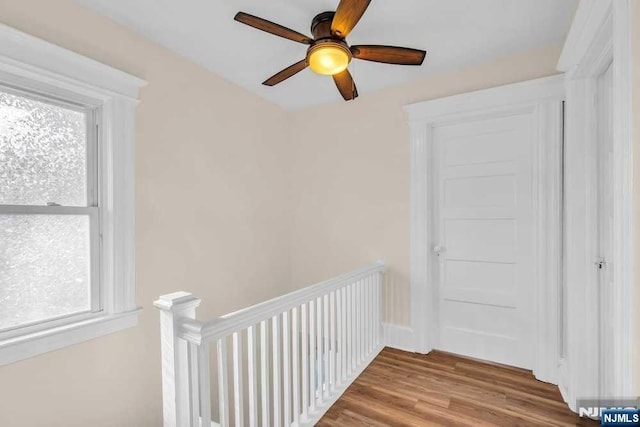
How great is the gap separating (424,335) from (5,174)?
117 inches

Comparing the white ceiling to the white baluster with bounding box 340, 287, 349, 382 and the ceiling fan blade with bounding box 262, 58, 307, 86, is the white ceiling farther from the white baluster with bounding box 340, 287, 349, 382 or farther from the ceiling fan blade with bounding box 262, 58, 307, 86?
the white baluster with bounding box 340, 287, 349, 382

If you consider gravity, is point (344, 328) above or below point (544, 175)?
below

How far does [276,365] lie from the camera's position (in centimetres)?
157

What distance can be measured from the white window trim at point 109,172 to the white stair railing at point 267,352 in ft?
2.37

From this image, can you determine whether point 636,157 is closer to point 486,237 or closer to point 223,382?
point 486,237

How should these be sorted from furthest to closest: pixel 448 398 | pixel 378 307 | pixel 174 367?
1. pixel 378 307
2. pixel 448 398
3. pixel 174 367

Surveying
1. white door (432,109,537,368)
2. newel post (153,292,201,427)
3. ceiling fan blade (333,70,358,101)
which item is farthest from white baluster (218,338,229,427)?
white door (432,109,537,368)

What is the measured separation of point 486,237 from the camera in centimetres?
249

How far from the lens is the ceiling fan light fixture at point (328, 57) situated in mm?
1590

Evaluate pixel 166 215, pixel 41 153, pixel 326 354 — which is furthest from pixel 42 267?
pixel 326 354

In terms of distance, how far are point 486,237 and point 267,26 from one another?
218cm

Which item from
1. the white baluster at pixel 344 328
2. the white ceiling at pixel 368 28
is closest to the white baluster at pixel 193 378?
the white baluster at pixel 344 328

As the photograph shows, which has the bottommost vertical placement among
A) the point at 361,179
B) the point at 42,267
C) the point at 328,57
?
the point at 42,267

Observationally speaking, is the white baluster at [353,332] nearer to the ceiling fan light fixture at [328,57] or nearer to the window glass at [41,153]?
the ceiling fan light fixture at [328,57]
